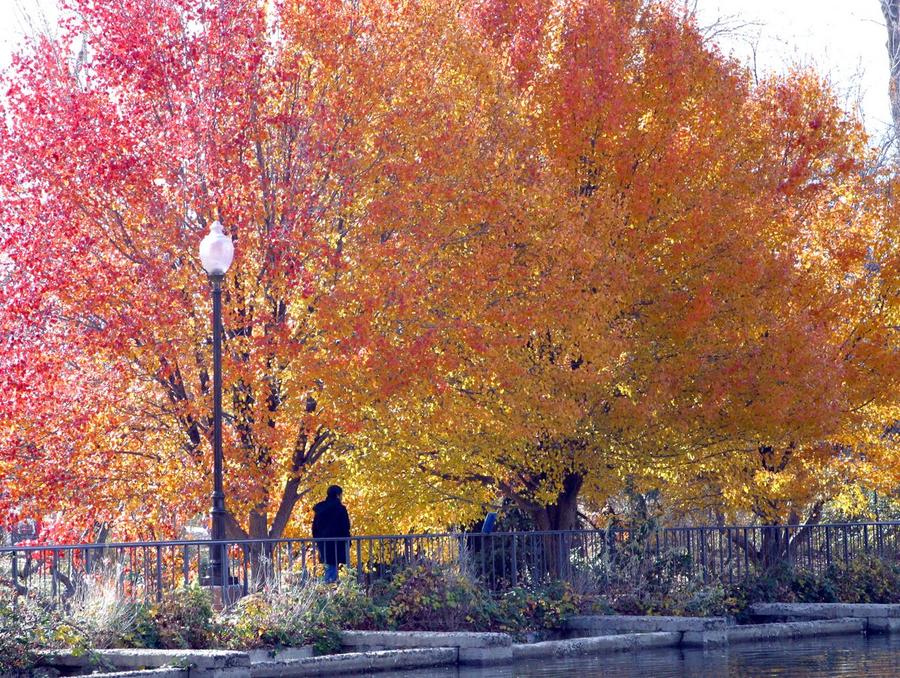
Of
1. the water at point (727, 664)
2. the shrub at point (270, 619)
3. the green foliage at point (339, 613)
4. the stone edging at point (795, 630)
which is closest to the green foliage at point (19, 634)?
the shrub at point (270, 619)

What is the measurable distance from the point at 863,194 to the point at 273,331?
40.6 ft

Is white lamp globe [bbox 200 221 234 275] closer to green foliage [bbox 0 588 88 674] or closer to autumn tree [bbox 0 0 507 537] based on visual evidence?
autumn tree [bbox 0 0 507 537]

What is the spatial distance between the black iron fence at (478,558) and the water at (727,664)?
293 cm

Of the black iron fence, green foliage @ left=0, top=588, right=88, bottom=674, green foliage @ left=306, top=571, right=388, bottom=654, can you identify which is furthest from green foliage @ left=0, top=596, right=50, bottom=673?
green foliage @ left=306, top=571, right=388, bottom=654

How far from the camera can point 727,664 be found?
1448cm

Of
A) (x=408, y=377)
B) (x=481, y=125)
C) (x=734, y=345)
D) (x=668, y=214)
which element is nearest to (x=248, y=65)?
(x=481, y=125)

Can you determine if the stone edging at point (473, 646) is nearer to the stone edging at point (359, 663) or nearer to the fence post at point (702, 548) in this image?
the stone edging at point (359, 663)

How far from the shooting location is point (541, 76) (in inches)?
914

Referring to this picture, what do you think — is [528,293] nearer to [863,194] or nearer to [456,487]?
[456,487]

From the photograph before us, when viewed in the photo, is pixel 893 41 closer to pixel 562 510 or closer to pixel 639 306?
pixel 639 306

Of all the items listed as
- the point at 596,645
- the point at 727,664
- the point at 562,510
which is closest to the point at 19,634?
the point at 596,645

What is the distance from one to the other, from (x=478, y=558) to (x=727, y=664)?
224 inches

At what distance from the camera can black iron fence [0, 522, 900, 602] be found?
15.7 meters

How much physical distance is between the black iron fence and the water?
9.62 ft
